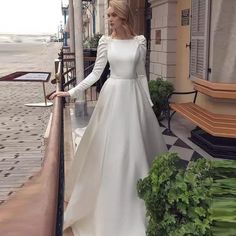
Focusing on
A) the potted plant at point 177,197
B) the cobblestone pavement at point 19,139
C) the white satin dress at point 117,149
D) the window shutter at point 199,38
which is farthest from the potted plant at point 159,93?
the potted plant at point 177,197

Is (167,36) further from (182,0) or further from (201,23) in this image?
(201,23)

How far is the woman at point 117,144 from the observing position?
307 cm

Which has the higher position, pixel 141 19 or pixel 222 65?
pixel 141 19

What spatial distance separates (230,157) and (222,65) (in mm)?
1357

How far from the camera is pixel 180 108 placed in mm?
6289

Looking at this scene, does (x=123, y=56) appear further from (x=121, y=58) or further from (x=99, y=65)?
(x=99, y=65)

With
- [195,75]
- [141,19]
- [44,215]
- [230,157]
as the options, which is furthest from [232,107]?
[141,19]

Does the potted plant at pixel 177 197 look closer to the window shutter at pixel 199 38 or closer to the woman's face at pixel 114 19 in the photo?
the woman's face at pixel 114 19

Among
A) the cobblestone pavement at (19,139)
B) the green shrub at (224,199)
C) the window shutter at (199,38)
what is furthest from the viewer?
the window shutter at (199,38)

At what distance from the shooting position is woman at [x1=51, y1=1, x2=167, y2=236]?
3.07 metres

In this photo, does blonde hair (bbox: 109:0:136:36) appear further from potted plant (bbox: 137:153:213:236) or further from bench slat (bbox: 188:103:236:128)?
bench slat (bbox: 188:103:236:128)

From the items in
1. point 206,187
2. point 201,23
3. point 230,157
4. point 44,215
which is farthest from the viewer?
point 201,23

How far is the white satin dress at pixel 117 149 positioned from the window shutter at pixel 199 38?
3346 mm

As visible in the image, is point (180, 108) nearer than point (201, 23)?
Yes
